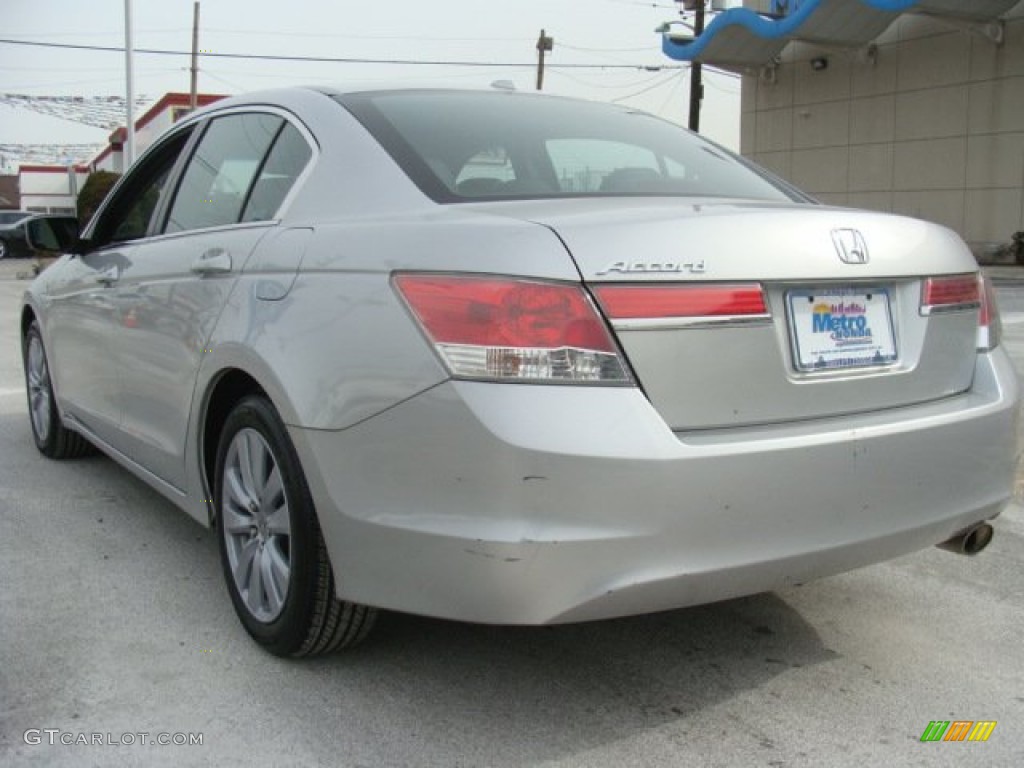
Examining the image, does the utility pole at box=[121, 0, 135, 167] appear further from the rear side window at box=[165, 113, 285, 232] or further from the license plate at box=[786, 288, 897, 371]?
the license plate at box=[786, 288, 897, 371]

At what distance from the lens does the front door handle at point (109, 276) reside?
3984 mm

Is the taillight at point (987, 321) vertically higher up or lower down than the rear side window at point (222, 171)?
lower down

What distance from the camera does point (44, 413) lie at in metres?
5.34

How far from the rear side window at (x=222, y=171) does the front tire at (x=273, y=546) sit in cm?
80

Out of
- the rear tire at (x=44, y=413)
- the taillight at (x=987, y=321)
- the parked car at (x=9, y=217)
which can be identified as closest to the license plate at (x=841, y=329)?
the taillight at (x=987, y=321)

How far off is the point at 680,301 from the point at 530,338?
0.35 metres

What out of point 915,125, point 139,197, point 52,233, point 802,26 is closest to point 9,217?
point 802,26

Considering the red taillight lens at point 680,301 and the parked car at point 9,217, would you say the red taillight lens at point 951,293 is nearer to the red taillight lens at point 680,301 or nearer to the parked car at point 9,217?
the red taillight lens at point 680,301

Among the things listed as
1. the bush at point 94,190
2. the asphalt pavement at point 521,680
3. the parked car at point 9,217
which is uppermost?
the bush at point 94,190

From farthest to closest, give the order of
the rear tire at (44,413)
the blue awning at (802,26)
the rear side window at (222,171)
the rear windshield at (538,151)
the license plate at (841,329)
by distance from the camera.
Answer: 1. the blue awning at (802,26)
2. the rear tire at (44,413)
3. the rear side window at (222,171)
4. the rear windshield at (538,151)
5. the license plate at (841,329)

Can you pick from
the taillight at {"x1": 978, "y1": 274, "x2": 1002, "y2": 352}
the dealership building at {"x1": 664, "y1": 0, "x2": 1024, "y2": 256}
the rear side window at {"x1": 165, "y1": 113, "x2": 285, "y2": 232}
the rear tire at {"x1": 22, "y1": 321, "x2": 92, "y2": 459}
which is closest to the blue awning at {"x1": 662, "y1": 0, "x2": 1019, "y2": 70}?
the dealership building at {"x1": 664, "y1": 0, "x2": 1024, "y2": 256}

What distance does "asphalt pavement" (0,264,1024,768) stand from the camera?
2.51m

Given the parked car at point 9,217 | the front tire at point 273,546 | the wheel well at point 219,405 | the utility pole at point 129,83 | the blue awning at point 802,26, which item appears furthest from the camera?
the parked car at point 9,217

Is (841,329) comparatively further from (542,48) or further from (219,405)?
(542,48)
